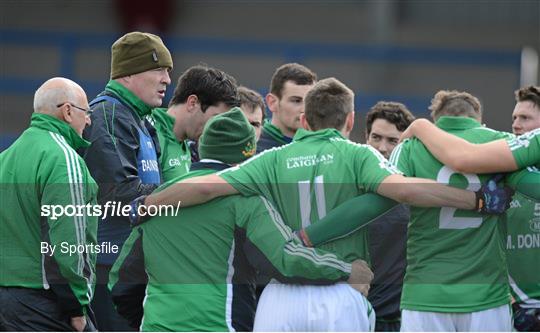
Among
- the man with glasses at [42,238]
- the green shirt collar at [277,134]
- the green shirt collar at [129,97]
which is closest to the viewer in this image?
the man with glasses at [42,238]

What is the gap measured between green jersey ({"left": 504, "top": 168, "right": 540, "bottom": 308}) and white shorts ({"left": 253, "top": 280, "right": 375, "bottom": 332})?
0.87 m

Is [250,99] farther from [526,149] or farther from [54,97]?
[526,149]

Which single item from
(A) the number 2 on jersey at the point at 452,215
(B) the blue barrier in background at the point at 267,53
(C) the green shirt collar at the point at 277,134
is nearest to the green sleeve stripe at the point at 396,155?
(A) the number 2 on jersey at the point at 452,215

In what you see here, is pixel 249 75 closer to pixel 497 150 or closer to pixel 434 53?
pixel 434 53

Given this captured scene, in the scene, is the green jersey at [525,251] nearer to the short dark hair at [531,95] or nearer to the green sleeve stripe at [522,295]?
the green sleeve stripe at [522,295]

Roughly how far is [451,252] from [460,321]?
0.31 m

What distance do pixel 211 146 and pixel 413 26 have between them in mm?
16323

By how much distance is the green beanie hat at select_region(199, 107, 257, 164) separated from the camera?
4.18 meters

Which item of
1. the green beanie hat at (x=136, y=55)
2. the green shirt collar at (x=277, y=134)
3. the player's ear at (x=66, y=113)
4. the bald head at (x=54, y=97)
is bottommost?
the green shirt collar at (x=277, y=134)

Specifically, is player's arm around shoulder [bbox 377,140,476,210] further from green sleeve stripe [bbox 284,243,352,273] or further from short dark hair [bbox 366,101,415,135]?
short dark hair [bbox 366,101,415,135]

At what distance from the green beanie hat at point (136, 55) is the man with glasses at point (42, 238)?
738 millimetres


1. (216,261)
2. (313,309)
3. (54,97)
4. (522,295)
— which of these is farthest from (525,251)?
(54,97)

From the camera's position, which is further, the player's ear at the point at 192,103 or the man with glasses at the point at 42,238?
the player's ear at the point at 192,103

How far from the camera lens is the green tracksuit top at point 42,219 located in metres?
4.24
